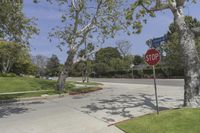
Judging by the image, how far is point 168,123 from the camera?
10.6 m

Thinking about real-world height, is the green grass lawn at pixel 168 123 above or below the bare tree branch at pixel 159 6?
below

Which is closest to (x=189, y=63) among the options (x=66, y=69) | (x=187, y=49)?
(x=187, y=49)

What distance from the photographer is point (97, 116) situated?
13273 millimetres

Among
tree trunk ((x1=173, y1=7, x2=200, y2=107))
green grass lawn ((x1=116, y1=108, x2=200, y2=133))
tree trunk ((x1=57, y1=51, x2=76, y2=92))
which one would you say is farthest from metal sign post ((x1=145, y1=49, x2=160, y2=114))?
tree trunk ((x1=57, y1=51, x2=76, y2=92))

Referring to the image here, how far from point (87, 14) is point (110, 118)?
654 inches

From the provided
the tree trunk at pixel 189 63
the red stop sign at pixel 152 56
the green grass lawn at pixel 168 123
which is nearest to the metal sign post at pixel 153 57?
the red stop sign at pixel 152 56

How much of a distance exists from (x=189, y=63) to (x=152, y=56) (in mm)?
1961

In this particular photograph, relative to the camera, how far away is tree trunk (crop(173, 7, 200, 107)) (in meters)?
12.8

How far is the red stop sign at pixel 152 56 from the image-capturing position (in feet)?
38.4

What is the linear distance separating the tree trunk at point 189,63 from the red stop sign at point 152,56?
188cm

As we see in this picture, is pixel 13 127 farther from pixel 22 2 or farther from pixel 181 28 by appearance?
pixel 181 28

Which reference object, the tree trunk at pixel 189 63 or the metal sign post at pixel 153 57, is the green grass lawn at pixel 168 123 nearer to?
the metal sign post at pixel 153 57

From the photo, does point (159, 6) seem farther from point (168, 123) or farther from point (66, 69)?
point (66, 69)

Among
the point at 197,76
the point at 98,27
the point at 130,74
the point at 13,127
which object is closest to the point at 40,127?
the point at 13,127
